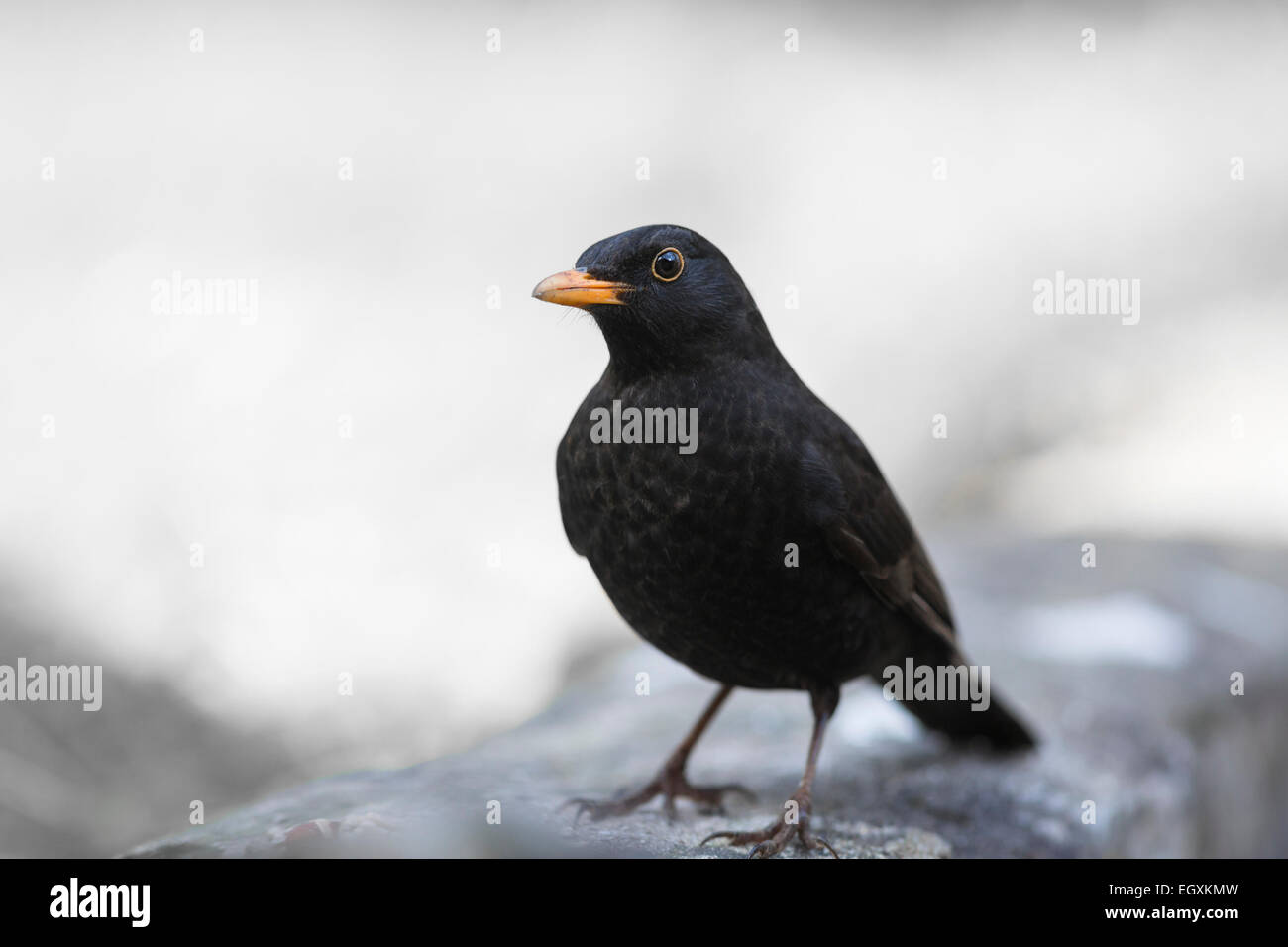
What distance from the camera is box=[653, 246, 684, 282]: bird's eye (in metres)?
3.34

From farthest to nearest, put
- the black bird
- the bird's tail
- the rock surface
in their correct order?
the bird's tail < the rock surface < the black bird

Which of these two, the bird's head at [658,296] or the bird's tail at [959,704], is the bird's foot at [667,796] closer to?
the bird's tail at [959,704]

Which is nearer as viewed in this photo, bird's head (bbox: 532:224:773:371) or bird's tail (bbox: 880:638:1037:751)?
bird's head (bbox: 532:224:773:371)

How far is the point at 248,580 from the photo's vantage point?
22.2 ft

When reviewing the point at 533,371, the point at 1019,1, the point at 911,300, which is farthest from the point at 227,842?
the point at 1019,1

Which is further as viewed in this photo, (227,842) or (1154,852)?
(1154,852)

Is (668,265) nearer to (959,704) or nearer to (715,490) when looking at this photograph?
(715,490)

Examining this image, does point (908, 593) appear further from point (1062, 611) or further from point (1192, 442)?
point (1192, 442)

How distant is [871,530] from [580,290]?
1144 mm

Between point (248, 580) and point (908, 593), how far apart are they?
4365mm

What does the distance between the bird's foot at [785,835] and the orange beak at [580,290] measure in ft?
5.21

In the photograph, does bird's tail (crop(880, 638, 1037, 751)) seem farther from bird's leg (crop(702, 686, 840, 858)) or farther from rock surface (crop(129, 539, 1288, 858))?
bird's leg (crop(702, 686, 840, 858))

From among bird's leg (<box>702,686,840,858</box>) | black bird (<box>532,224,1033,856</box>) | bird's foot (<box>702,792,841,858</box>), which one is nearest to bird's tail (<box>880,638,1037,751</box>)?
black bird (<box>532,224,1033,856</box>)

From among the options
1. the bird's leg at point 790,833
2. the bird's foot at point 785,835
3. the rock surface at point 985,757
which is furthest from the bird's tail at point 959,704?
the bird's foot at point 785,835
